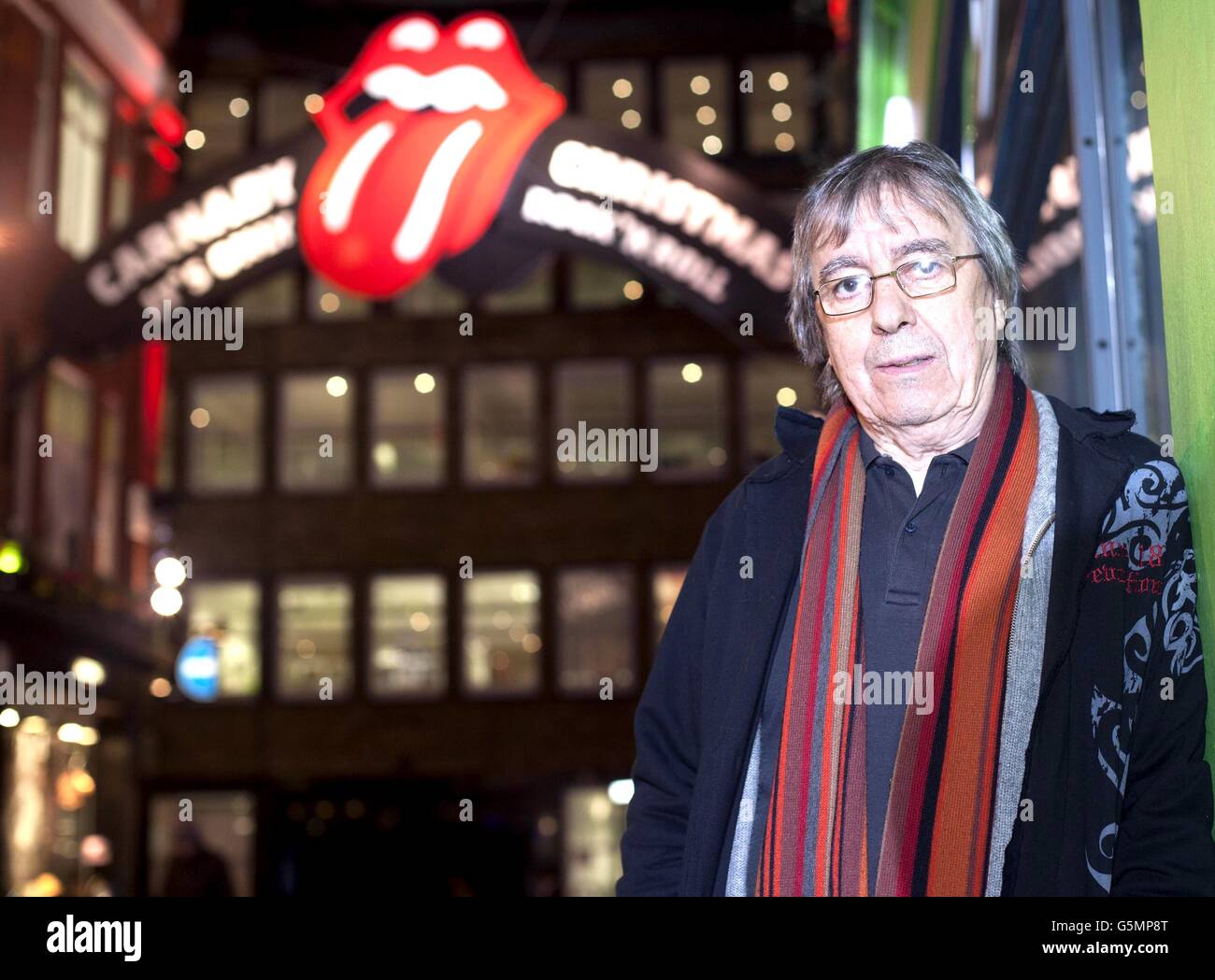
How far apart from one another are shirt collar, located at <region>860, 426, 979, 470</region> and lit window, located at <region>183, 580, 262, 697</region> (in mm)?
22569

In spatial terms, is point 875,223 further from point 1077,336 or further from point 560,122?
point 560,122

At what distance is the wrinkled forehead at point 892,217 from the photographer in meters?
2.54

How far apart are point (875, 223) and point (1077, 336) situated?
200 centimetres

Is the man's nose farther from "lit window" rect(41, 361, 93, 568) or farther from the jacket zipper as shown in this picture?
"lit window" rect(41, 361, 93, 568)

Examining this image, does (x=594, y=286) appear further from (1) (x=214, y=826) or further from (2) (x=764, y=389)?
(1) (x=214, y=826)

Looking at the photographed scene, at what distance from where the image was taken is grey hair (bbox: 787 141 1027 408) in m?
2.55

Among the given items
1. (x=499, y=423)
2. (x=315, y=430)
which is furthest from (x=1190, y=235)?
(x=315, y=430)

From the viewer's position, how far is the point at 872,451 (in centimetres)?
263

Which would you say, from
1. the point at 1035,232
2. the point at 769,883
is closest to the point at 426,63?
the point at 1035,232

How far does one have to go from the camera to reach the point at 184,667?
20734mm

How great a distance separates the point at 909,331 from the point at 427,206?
578cm

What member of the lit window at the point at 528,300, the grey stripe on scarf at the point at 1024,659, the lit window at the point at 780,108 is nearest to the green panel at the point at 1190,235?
the grey stripe on scarf at the point at 1024,659

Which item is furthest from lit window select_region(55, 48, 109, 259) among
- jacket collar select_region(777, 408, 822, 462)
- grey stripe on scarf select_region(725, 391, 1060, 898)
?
grey stripe on scarf select_region(725, 391, 1060, 898)
